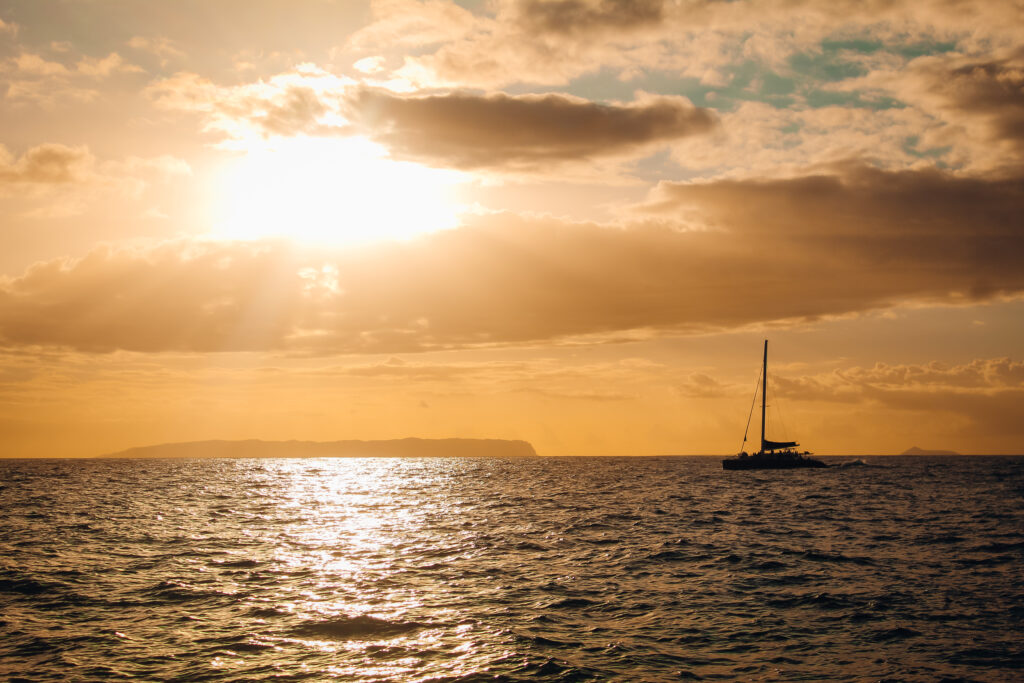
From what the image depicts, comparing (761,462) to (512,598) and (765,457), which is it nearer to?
(765,457)

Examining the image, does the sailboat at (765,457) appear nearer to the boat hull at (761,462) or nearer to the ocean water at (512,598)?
the boat hull at (761,462)

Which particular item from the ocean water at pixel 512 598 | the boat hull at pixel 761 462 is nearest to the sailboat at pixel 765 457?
the boat hull at pixel 761 462

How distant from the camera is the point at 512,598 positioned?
28078mm

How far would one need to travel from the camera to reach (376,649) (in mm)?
21422

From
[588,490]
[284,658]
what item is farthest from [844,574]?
[588,490]

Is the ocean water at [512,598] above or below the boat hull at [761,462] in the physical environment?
above

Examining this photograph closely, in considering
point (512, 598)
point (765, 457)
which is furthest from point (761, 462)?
point (512, 598)

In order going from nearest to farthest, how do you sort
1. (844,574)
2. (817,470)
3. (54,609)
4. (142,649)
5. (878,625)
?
(142,649)
(878,625)
(54,609)
(844,574)
(817,470)

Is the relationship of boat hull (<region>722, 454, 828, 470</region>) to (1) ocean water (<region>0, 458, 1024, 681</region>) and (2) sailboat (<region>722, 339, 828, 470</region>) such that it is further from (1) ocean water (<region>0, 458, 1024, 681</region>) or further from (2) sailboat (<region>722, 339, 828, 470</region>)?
(1) ocean water (<region>0, 458, 1024, 681</region>)

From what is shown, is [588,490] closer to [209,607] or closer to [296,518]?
[296,518]

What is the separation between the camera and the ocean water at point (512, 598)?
2025cm

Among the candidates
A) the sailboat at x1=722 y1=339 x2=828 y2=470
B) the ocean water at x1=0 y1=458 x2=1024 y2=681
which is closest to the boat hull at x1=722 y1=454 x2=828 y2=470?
the sailboat at x1=722 y1=339 x2=828 y2=470

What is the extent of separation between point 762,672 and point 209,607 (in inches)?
739

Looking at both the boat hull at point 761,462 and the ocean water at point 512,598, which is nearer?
the ocean water at point 512,598
